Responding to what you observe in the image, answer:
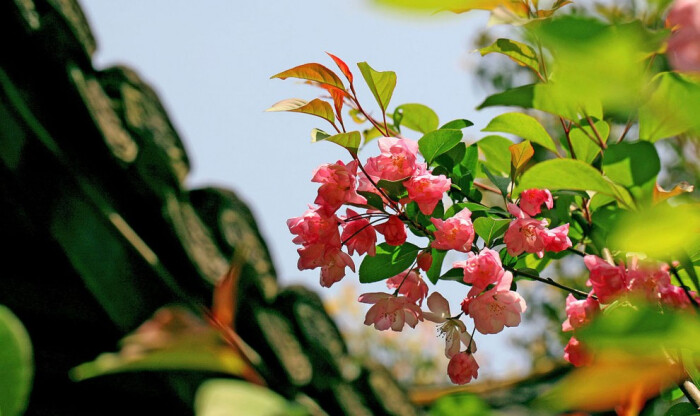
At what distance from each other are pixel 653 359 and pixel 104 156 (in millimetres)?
1393

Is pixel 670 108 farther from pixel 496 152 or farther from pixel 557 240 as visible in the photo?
pixel 496 152

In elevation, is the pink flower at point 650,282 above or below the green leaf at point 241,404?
below

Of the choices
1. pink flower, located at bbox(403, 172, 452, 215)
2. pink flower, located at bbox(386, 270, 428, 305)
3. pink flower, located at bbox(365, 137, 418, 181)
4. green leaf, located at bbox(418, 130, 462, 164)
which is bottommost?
pink flower, located at bbox(386, 270, 428, 305)

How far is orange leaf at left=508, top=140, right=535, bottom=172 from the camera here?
685 millimetres

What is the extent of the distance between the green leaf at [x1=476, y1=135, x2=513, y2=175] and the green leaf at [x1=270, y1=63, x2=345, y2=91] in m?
0.19

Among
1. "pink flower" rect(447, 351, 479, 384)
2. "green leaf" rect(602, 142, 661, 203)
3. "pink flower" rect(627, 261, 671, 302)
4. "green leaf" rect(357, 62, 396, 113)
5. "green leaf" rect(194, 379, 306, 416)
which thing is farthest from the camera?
"pink flower" rect(447, 351, 479, 384)

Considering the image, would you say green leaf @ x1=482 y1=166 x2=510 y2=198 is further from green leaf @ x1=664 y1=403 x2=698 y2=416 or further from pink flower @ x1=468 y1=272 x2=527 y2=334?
green leaf @ x1=664 y1=403 x2=698 y2=416

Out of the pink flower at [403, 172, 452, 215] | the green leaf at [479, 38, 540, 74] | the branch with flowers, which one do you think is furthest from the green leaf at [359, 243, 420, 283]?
the green leaf at [479, 38, 540, 74]

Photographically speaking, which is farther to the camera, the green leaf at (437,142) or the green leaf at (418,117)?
the green leaf at (418,117)

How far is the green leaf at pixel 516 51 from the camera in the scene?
67cm

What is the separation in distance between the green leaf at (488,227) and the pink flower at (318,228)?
0.13m

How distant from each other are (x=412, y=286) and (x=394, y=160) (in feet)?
0.56

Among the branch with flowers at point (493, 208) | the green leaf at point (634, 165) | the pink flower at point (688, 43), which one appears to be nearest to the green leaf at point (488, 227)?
the branch with flowers at point (493, 208)

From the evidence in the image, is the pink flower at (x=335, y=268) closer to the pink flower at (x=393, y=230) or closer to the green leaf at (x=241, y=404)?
the pink flower at (x=393, y=230)
